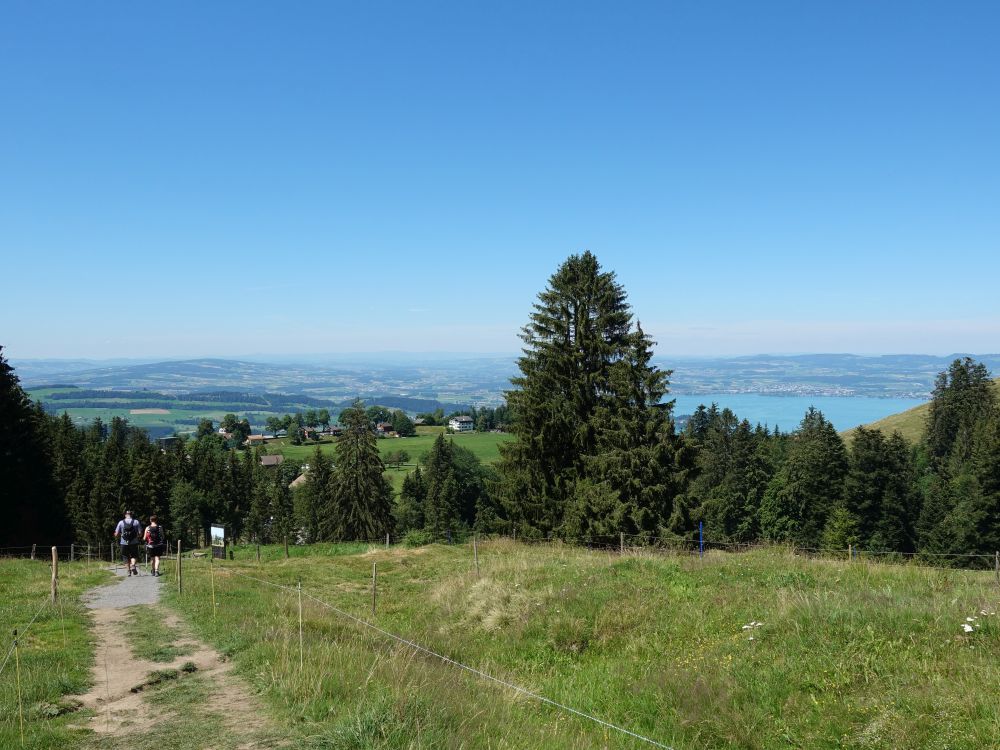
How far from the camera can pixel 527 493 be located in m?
30.0

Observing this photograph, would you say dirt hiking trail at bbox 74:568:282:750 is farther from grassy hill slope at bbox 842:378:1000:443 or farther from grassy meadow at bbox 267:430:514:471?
grassy hill slope at bbox 842:378:1000:443

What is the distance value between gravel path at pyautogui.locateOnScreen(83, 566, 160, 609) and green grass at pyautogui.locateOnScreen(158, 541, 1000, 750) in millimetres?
862

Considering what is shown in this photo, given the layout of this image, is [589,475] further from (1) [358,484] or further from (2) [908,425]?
(2) [908,425]

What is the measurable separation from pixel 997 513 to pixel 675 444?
3317cm

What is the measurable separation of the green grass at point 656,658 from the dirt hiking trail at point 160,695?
1.08ft

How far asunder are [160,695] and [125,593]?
10671 mm

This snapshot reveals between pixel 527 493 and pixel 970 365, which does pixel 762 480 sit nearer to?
pixel 970 365

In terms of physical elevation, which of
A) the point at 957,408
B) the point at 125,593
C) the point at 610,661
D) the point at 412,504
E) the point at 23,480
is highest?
the point at 610,661

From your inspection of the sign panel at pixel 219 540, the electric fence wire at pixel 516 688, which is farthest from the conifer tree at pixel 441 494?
the electric fence wire at pixel 516 688

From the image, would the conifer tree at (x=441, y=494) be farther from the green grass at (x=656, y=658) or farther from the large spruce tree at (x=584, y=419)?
the green grass at (x=656, y=658)

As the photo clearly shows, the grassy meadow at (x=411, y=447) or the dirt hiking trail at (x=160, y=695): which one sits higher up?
the dirt hiking trail at (x=160, y=695)

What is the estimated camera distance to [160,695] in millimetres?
8125

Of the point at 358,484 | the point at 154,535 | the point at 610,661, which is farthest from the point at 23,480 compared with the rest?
the point at 610,661

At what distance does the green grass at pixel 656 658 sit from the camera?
6.97 metres
